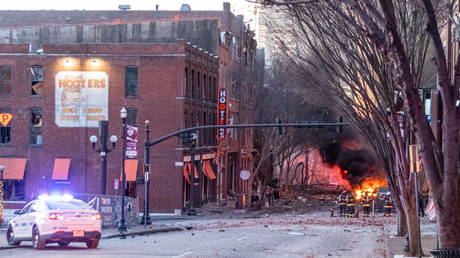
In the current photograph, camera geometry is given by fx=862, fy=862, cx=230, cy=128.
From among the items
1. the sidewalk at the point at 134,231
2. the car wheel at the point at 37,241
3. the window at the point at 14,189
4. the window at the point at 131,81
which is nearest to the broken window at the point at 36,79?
the window at the point at 131,81

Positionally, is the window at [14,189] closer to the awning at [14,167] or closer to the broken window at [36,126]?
the awning at [14,167]

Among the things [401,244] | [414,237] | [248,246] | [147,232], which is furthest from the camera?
[147,232]

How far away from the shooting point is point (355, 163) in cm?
7769

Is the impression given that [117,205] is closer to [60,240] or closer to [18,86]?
[60,240]

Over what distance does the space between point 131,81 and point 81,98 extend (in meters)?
3.35

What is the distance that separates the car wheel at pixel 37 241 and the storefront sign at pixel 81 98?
3031 cm

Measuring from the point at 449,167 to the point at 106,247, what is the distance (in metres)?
14.3

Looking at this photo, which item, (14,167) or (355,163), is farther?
(355,163)

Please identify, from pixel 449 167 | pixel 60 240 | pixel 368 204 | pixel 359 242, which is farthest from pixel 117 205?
pixel 449 167

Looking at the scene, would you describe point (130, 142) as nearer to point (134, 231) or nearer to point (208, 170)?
point (134, 231)

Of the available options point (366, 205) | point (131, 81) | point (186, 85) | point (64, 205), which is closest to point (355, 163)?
point (366, 205)

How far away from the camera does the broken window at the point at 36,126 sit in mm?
54438

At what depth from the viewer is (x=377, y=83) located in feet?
80.7

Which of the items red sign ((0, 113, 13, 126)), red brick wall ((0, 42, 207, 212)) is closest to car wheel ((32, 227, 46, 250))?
red brick wall ((0, 42, 207, 212))
